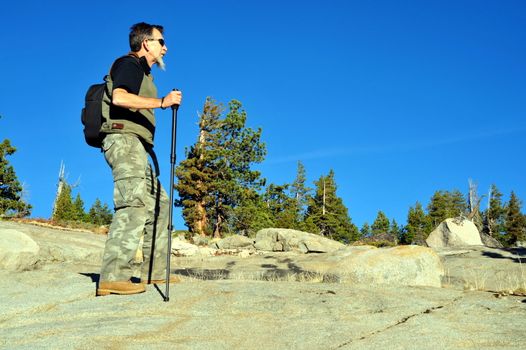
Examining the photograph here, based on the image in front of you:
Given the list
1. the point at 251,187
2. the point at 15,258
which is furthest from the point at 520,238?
the point at 15,258

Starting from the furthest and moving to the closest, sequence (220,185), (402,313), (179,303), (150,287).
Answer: (220,185), (150,287), (179,303), (402,313)

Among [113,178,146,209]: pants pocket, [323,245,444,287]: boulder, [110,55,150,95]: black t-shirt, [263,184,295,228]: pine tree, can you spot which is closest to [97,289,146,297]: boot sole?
[113,178,146,209]: pants pocket

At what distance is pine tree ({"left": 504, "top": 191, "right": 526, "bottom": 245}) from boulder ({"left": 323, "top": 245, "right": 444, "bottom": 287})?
5825 centimetres

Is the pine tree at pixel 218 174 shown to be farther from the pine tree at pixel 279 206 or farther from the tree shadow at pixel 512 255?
the tree shadow at pixel 512 255

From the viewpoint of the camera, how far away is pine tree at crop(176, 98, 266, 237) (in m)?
35.9

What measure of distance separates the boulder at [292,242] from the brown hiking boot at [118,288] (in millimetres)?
21576

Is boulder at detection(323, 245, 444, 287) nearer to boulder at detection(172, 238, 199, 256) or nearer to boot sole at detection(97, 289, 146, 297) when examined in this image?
boot sole at detection(97, 289, 146, 297)

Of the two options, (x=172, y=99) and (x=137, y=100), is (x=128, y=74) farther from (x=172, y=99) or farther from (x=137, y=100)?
(x=172, y=99)

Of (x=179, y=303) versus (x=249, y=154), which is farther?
(x=249, y=154)

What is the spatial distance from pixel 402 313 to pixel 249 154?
111ft

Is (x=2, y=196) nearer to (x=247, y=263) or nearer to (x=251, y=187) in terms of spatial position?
(x=251, y=187)

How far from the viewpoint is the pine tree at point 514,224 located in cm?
6100

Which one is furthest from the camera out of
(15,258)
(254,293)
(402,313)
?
(15,258)

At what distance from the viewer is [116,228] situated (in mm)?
4898
